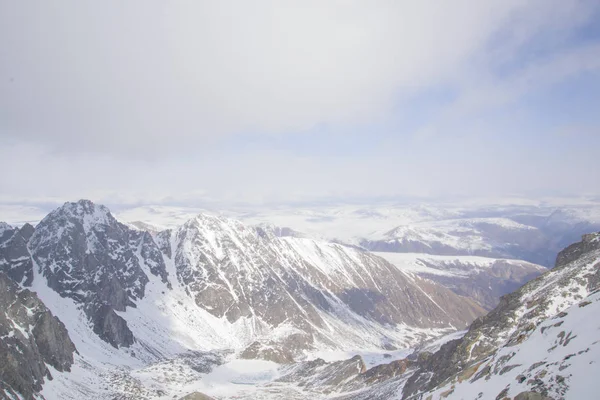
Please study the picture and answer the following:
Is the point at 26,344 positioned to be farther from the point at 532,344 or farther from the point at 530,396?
the point at 530,396

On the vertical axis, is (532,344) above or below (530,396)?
below

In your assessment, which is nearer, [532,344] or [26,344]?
[532,344]

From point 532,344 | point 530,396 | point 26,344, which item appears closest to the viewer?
point 530,396

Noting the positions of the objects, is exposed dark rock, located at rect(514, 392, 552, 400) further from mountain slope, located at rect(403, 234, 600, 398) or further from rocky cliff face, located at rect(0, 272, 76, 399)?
rocky cliff face, located at rect(0, 272, 76, 399)

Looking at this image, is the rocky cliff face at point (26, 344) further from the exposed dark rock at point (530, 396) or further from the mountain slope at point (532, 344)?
the exposed dark rock at point (530, 396)

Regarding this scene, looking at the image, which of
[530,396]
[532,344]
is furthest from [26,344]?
[530,396]

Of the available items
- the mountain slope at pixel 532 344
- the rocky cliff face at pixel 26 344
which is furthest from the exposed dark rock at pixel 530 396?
the rocky cliff face at pixel 26 344

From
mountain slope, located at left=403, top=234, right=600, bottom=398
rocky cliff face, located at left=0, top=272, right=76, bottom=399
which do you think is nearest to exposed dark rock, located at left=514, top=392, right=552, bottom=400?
mountain slope, located at left=403, top=234, right=600, bottom=398

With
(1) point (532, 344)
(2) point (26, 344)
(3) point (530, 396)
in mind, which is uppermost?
(3) point (530, 396)

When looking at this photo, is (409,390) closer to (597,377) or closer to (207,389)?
(597,377)
